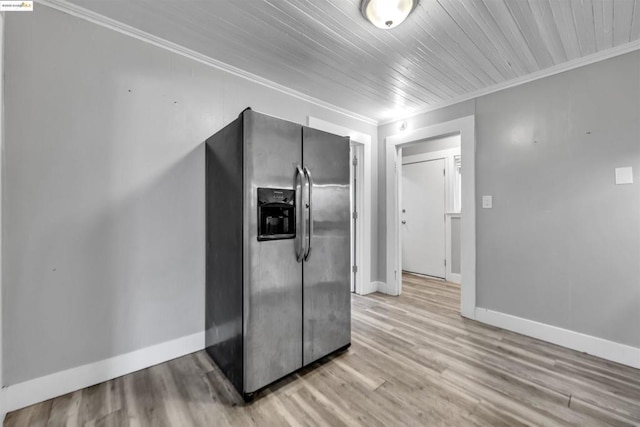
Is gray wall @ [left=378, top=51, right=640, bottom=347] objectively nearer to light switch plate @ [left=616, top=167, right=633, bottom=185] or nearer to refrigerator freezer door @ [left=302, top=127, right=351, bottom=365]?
light switch plate @ [left=616, top=167, right=633, bottom=185]

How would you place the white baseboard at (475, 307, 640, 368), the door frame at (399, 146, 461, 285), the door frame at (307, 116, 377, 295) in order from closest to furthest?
the white baseboard at (475, 307, 640, 368) < the door frame at (307, 116, 377, 295) < the door frame at (399, 146, 461, 285)

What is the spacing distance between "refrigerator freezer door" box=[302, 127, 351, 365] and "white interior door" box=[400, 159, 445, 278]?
284cm

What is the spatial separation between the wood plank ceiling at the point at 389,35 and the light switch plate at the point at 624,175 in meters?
0.99

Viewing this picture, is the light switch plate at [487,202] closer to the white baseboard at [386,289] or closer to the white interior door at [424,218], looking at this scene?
the white baseboard at [386,289]

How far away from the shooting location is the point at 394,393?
1669mm

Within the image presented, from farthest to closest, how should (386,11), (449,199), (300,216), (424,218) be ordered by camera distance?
(424,218) → (449,199) → (300,216) → (386,11)

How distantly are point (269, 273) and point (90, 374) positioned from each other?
54.8 inches

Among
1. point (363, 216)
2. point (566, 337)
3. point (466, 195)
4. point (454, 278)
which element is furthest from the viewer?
point (454, 278)

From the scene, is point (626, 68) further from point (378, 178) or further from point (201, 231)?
point (201, 231)

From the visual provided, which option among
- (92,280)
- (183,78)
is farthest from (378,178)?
(92,280)

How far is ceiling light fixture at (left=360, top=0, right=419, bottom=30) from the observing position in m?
1.55

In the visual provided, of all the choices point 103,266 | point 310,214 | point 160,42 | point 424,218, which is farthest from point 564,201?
point 103,266

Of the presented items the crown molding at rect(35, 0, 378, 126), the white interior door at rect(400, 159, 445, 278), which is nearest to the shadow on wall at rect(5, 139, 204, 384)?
the crown molding at rect(35, 0, 378, 126)

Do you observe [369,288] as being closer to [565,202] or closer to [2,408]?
[565,202]
